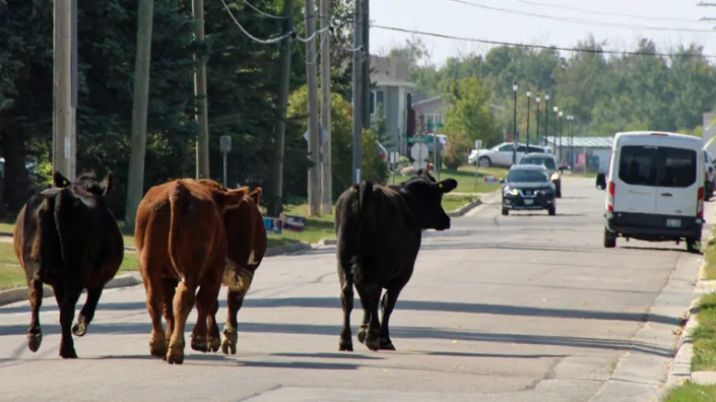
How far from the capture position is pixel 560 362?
15.1 m

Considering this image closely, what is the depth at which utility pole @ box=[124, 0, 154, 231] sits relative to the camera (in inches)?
1357

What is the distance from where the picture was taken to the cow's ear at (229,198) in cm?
1404

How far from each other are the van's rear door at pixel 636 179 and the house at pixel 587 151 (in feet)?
404

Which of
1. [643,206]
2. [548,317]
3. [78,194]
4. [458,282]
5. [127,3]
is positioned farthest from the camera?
[127,3]

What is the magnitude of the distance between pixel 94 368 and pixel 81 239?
1315mm

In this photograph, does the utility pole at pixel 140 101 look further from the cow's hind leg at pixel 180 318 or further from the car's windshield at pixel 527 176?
the car's windshield at pixel 527 176

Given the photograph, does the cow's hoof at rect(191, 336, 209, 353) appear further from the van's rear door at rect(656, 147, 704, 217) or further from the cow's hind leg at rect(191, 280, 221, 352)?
the van's rear door at rect(656, 147, 704, 217)

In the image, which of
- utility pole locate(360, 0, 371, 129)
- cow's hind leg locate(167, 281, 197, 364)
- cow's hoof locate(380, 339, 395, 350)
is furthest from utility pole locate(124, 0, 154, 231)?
cow's hind leg locate(167, 281, 197, 364)

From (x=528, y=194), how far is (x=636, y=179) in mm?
21408

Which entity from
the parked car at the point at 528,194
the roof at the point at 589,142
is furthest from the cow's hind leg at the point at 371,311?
the roof at the point at 589,142

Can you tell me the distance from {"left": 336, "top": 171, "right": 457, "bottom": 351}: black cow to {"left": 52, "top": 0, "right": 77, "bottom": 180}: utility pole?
46.4 feet

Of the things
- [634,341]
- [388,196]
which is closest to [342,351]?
[388,196]

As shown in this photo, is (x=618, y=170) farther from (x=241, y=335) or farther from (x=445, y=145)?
(x=445, y=145)

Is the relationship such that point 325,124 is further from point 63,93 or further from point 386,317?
point 386,317
